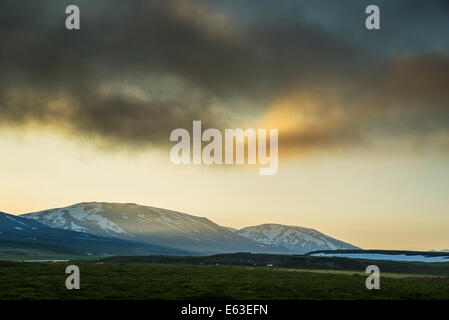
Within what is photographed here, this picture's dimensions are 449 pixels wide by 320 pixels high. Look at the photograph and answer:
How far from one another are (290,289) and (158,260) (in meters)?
108

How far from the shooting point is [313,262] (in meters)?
156

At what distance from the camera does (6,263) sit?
10500 cm

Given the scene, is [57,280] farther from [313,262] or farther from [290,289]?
[313,262]
